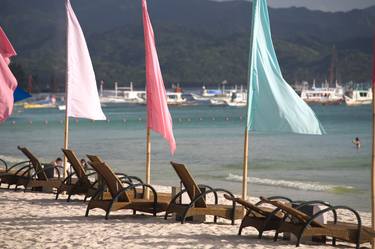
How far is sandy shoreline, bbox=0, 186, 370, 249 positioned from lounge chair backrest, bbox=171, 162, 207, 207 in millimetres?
341

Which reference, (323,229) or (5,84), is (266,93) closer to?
(323,229)

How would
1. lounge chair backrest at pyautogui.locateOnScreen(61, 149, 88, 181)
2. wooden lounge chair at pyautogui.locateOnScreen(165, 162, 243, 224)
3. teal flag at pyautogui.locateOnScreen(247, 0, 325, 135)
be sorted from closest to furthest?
1. teal flag at pyautogui.locateOnScreen(247, 0, 325, 135)
2. wooden lounge chair at pyautogui.locateOnScreen(165, 162, 243, 224)
3. lounge chair backrest at pyautogui.locateOnScreen(61, 149, 88, 181)

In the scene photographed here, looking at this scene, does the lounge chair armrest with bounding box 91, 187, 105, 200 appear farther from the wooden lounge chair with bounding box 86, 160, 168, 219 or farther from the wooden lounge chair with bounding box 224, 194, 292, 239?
the wooden lounge chair with bounding box 224, 194, 292, 239

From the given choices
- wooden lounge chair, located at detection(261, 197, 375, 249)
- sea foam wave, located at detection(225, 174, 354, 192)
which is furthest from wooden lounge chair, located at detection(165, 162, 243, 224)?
sea foam wave, located at detection(225, 174, 354, 192)

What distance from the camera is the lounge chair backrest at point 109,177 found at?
11836mm

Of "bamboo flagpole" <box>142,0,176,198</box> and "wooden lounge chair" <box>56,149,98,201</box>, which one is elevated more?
"bamboo flagpole" <box>142,0,176,198</box>

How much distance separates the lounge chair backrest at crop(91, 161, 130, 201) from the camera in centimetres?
1184

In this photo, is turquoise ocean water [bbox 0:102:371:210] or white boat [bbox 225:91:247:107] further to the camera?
white boat [bbox 225:91:247:107]

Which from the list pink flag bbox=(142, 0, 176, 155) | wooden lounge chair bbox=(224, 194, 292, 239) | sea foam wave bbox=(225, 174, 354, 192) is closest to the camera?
wooden lounge chair bbox=(224, 194, 292, 239)

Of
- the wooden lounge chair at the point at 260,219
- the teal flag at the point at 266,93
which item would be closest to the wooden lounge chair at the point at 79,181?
the teal flag at the point at 266,93

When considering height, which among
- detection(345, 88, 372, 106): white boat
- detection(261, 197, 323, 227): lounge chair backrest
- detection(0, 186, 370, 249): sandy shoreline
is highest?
detection(345, 88, 372, 106): white boat

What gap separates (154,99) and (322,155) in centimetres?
2687

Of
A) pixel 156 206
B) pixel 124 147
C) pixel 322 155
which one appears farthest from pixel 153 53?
pixel 124 147

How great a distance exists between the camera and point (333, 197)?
789 inches
